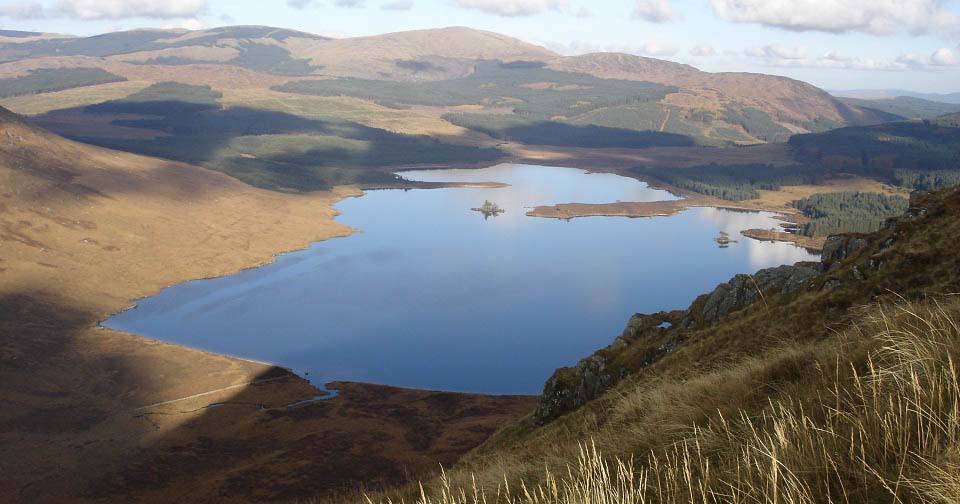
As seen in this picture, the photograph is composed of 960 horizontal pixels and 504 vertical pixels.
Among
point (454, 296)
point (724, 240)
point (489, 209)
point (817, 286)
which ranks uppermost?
point (817, 286)

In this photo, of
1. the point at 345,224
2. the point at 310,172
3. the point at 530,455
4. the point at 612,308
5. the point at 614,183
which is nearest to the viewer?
the point at 530,455

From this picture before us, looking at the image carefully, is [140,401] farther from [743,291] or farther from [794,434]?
[794,434]

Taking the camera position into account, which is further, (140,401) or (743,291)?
(140,401)

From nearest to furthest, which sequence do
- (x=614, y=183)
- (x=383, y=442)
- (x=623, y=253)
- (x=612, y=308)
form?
(x=383, y=442), (x=612, y=308), (x=623, y=253), (x=614, y=183)

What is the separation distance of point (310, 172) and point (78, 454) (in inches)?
5265

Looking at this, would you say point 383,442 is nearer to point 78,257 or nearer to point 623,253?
point 78,257

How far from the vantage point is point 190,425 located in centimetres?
5041

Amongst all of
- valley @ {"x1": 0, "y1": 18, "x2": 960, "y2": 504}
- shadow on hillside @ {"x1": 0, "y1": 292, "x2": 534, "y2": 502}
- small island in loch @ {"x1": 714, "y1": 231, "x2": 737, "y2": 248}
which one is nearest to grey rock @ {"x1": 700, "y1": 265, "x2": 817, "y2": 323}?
valley @ {"x1": 0, "y1": 18, "x2": 960, "y2": 504}

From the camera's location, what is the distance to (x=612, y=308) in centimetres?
8075

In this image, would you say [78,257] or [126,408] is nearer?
[126,408]

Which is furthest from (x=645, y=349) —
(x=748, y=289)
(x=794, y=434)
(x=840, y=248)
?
(x=794, y=434)

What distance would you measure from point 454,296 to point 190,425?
41.0 m

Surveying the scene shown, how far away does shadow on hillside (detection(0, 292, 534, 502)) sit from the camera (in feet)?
136

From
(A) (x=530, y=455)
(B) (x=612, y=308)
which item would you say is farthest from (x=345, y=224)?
(A) (x=530, y=455)
